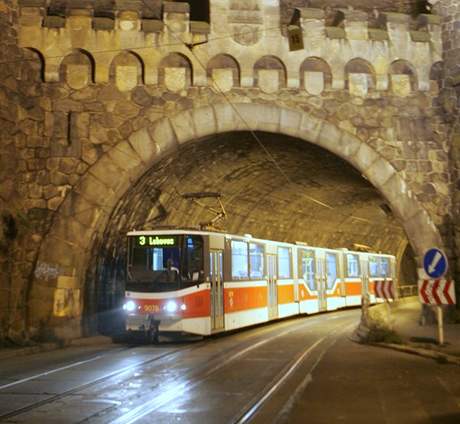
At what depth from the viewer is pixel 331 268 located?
2666 centimetres

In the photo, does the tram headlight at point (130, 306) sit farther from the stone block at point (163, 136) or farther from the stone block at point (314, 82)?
the stone block at point (314, 82)

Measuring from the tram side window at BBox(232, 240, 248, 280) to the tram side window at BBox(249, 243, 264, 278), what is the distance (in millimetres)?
377

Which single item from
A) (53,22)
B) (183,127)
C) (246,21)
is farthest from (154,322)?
(246,21)

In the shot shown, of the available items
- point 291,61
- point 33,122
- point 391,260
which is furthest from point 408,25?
point 391,260

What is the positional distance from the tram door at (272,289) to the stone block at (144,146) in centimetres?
597

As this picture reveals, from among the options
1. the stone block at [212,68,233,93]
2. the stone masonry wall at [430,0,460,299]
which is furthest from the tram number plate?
the stone masonry wall at [430,0,460,299]

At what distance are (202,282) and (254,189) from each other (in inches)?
301

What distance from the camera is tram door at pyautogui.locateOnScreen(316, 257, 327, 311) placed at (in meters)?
25.2

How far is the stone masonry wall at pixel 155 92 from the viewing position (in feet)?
50.3

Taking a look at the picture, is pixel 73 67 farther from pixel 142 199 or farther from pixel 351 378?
pixel 351 378

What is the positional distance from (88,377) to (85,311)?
18.8 feet

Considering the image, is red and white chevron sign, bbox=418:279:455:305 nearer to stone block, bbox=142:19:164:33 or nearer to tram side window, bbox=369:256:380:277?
stone block, bbox=142:19:164:33

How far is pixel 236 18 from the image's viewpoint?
1641 cm

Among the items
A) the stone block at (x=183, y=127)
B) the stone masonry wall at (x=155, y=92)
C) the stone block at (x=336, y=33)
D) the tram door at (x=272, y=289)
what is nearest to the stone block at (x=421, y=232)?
the stone masonry wall at (x=155, y=92)
